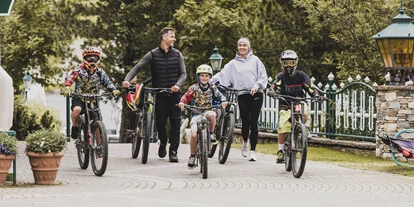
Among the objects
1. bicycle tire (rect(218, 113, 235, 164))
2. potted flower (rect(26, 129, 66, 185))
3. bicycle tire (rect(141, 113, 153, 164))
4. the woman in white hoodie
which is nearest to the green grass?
the woman in white hoodie

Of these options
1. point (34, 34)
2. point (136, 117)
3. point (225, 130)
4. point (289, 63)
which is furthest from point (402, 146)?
point (34, 34)

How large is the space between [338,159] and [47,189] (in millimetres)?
6612

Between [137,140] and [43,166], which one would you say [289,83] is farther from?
[43,166]

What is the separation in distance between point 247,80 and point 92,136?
292 cm

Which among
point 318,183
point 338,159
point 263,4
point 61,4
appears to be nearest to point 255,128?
point 338,159

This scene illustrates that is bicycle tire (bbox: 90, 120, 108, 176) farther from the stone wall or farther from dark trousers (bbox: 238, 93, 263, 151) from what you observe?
the stone wall

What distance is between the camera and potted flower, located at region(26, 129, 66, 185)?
43.0ft

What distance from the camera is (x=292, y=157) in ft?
47.8

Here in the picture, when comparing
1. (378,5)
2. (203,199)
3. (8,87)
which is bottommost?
(203,199)

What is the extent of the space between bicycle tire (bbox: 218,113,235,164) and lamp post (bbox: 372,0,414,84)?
11.5 feet

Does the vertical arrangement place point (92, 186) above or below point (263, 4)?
below

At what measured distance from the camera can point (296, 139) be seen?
1465 cm

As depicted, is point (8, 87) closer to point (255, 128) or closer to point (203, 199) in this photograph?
point (203, 199)

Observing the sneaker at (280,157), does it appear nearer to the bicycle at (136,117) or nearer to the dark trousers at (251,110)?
the dark trousers at (251,110)
